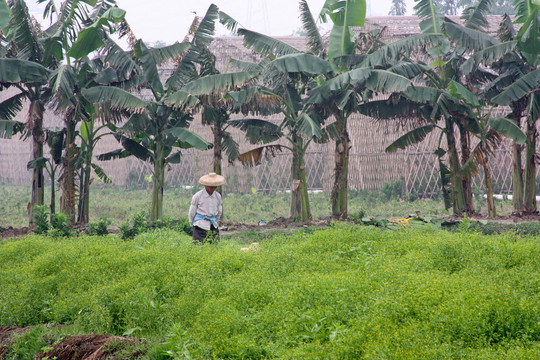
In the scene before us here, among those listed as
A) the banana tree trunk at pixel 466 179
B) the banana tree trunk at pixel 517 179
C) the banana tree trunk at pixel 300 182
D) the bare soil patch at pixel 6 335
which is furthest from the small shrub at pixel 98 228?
the banana tree trunk at pixel 517 179

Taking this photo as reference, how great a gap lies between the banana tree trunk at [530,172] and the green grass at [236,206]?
1.87 meters

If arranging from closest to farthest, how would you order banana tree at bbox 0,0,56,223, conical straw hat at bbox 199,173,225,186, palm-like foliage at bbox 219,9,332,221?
conical straw hat at bbox 199,173,225,186, banana tree at bbox 0,0,56,223, palm-like foliage at bbox 219,9,332,221

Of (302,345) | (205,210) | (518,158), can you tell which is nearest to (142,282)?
(302,345)

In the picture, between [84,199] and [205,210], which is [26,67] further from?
[205,210]

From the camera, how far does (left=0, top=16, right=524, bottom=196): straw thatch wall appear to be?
1333cm

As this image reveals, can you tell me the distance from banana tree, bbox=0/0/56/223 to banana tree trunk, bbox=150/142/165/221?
206 cm

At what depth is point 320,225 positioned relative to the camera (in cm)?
943

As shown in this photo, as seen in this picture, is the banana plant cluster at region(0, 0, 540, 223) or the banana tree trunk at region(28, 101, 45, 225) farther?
the banana tree trunk at region(28, 101, 45, 225)

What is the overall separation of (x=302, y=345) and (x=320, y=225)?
6.10 meters

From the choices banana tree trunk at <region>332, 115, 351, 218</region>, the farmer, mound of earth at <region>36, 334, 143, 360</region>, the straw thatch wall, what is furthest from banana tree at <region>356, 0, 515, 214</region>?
mound of earth at <region>36, 334, 143, 360</region>

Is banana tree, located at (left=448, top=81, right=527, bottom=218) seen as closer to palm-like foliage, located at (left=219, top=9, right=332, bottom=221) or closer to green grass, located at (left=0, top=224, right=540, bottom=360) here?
palm-like foliage, located at (left=219, top=9, right=332, bottom=221)

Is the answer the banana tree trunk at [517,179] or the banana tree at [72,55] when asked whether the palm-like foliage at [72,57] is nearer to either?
the banana tree at [72,55]

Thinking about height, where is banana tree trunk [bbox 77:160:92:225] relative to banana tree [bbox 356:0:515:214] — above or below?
below

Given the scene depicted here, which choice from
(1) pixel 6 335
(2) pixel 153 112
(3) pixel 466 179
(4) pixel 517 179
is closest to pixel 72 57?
(2) pixel 153 112
